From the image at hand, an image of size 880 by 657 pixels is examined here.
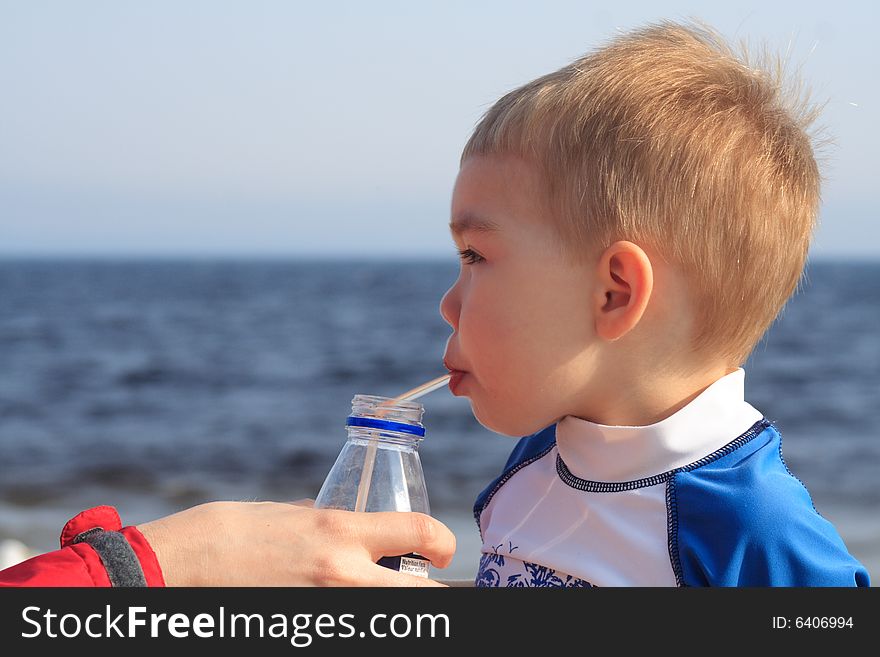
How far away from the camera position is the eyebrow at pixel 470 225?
191cm

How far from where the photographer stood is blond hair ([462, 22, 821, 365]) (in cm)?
185

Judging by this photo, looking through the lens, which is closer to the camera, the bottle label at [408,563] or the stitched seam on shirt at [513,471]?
the bottle label at [408,563]

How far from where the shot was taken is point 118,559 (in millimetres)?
1553

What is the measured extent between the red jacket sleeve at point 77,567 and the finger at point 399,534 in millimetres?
301

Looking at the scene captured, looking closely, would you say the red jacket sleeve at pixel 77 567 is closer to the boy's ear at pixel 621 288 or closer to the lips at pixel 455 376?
the lips at pixel 455 376

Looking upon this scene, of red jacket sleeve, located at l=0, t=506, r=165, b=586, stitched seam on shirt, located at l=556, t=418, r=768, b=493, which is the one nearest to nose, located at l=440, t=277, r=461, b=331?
stitched seam on shirt, located at l=556, t=418, r=768, b=493

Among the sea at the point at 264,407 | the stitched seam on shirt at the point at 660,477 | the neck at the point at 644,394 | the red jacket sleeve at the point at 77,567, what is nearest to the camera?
the red jacket sleeve at the point at 77,567

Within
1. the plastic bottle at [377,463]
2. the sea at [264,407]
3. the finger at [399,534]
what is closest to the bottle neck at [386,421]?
the plastic bottle at [377,463]

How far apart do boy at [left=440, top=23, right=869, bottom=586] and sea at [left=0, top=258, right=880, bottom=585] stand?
1.16ft

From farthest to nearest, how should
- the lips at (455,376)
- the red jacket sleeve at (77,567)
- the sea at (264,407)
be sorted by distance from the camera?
the sea at (264,407) → the lips at (455,376) → the red jacket sleeve at (77,567)

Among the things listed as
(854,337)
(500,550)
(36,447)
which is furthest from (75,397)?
(854,337)

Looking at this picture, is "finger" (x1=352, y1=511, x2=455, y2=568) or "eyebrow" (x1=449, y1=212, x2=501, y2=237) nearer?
"finger" (x1=352, y1=511, x2=455, y2=568)

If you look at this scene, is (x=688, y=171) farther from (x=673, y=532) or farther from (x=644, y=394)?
(x=673, y=532)

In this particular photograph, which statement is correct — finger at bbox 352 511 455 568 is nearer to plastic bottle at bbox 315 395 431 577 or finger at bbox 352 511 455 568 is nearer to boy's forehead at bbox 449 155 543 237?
plastic bottle at bbox 315 395 431 577
